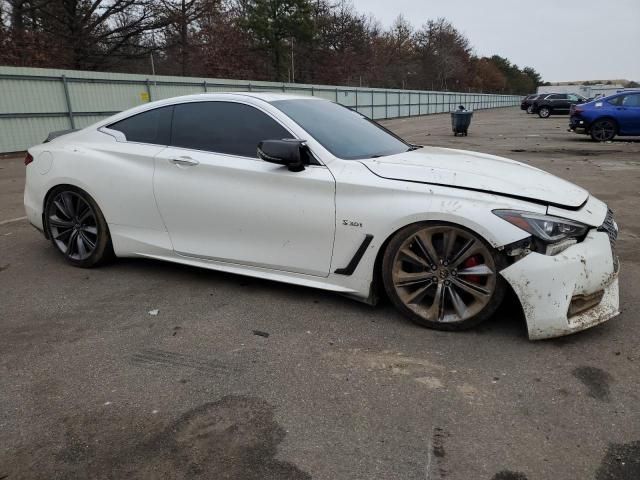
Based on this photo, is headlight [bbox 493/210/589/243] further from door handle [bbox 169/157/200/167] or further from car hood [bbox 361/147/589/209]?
door handle [bbox 169/157/200/167]

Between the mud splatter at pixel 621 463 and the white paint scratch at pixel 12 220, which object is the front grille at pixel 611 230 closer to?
the mud splatter at pixel 621 463

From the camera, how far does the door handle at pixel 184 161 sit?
149 inches

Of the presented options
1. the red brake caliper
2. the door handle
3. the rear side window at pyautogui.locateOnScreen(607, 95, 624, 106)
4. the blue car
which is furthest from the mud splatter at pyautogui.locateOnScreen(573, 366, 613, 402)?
the rear side window at pyautogui.locateOnScreen(607, 95, 624, 106)

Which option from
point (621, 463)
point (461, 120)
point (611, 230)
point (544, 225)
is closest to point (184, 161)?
point (544, 225)

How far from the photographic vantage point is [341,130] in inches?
153

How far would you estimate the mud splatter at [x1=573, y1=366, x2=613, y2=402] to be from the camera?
2518 millimetres

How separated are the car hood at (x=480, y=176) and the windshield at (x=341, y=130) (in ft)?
0.63

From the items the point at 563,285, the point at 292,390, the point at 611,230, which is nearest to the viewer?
the point at 292,390

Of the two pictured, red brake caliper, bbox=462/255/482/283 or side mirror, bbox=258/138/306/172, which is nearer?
red brake caliper, bbox=462/255/482/283

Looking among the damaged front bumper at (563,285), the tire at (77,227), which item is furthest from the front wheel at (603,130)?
the tire at (77,227)

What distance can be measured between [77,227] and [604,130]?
685 inches

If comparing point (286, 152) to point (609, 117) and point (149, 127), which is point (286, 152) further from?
point (609, 117)

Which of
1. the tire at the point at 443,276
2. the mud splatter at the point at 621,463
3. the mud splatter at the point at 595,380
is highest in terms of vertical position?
the tire at the point at 443,276

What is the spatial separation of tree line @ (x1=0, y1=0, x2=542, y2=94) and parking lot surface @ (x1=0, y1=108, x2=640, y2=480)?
2297 cm
